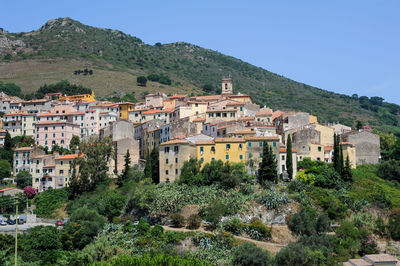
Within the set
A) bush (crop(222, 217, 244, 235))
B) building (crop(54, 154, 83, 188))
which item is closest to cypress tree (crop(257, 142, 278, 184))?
bush (crop(222, 217, 244, 235))

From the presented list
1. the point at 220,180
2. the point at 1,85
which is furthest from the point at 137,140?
the point at 1,85

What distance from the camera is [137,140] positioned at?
276 ft

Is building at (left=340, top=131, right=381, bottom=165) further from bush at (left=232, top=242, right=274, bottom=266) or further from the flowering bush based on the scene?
the flowering bush

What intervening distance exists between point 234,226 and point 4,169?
4471cm

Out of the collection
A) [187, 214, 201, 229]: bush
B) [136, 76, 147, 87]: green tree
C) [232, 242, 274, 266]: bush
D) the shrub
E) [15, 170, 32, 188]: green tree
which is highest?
[136, 76, 147, 87]: green tree

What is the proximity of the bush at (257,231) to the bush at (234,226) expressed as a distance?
801mm

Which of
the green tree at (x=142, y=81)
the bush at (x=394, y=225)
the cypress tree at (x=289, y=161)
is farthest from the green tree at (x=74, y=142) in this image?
the green tree at (x=142, y=81)

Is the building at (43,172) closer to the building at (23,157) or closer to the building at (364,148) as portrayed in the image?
the building at (23,157)

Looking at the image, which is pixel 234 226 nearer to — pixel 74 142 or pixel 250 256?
pixel 250 256

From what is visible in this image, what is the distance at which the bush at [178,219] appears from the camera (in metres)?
58.1

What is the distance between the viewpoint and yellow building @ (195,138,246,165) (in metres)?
66.5

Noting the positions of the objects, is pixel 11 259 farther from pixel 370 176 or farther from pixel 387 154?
pixel 387 154

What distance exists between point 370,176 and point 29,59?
460 ft

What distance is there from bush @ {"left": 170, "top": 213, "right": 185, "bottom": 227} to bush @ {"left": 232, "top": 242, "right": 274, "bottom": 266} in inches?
395
